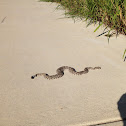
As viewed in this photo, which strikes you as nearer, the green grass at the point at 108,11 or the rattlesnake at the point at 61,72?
the rattlesnake at the point at 61,72

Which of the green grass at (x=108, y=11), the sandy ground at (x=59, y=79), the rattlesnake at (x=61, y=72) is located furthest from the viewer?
the green grass at (x=108, y=11)

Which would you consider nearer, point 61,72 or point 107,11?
point 61,72

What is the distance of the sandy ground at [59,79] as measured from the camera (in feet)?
6.70

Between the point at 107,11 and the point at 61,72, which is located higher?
the point at 107,11

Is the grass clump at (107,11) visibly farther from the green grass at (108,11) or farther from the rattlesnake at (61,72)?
the rattlesnake at (61,72)

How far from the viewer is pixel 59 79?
8.87 feet

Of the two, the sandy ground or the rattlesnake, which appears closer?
the sandy ground

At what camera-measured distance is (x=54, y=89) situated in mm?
2484

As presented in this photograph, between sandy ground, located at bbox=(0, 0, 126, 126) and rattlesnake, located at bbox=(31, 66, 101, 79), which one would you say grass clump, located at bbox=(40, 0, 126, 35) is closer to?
sandy ground, located at bbox=(0, 0, 126, 126)

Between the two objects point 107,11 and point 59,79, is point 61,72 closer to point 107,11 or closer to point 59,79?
point 59,79

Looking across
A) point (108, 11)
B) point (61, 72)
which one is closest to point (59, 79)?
point (61, 72)

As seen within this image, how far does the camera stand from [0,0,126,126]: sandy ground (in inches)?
80.4

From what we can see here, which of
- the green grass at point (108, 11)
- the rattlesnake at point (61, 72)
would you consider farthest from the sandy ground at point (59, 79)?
the green grass at point (108, 11)

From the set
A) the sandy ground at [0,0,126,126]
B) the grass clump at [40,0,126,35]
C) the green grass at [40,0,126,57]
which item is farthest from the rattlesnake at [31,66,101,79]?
the grass clump at [40,0,126,35]
